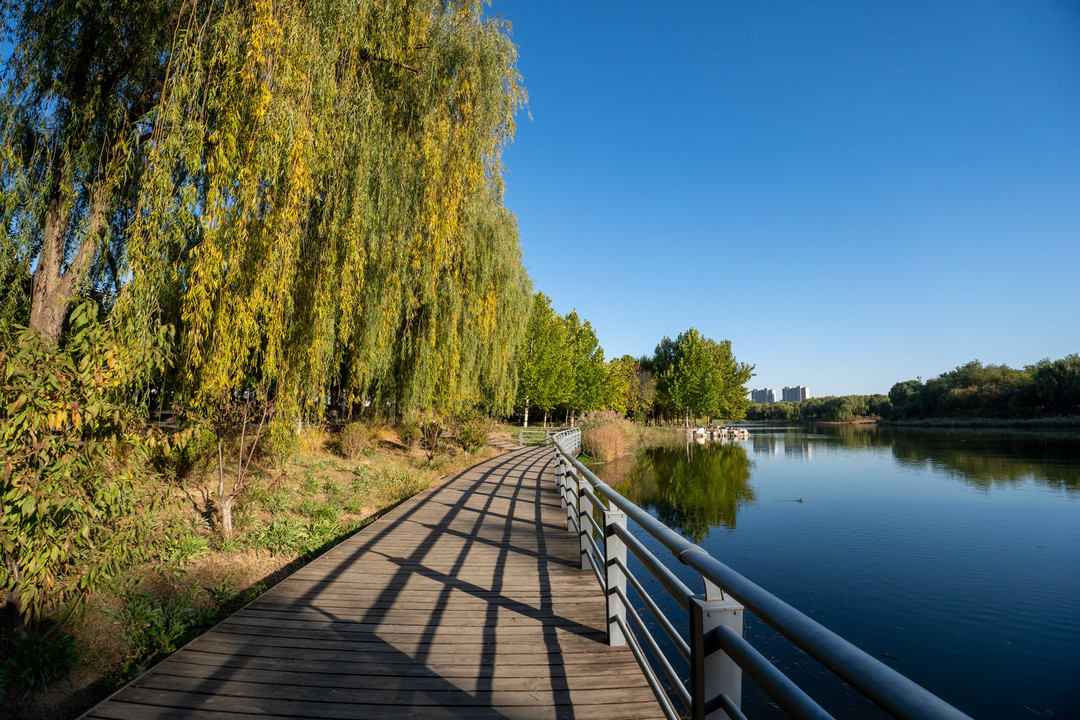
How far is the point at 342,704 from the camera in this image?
2891 mm

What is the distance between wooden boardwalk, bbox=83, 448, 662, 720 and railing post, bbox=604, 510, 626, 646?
0.35 feet

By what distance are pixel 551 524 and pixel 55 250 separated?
261 inches

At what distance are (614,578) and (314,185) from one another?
5.77 m

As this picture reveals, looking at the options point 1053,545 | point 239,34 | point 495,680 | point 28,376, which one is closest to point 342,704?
point 495,680

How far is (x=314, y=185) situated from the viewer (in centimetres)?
652

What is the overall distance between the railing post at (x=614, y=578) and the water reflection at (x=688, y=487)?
29.0 ft

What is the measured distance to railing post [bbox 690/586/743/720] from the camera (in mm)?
1753

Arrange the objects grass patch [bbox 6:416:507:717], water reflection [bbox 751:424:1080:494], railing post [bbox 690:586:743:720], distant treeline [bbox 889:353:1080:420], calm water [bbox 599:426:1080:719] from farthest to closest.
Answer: distant treeline [bbox 889:353:1080:420], water reflection [bbox 751:424:1080:494], calm water [bbox 599:426:1080:719], grass patch [bbox 6:416:507:717], railing post [bbox 690:586:743:720]

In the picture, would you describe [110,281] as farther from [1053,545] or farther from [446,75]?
[1053,545]

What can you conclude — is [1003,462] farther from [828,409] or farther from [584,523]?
[828,409]

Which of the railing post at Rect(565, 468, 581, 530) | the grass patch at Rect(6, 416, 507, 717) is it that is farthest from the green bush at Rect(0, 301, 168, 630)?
the railing post at Rect(565, 468, 581, 530)

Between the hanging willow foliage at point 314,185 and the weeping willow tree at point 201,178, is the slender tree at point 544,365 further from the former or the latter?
the weeping willow tree at point 201,178

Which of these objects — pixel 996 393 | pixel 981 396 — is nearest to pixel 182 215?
pixel 996 393

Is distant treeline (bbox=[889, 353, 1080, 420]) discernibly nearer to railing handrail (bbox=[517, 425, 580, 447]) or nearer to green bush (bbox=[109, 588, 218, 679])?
railing handrail (bbox=[517, 425, 580, 447])
